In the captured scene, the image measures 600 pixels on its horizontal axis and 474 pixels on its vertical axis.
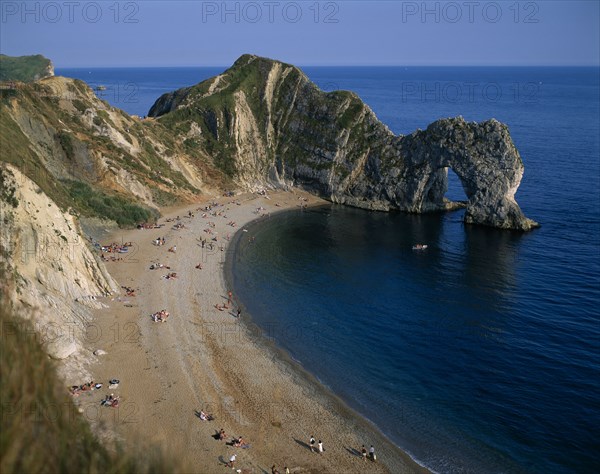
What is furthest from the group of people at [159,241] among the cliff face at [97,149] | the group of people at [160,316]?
the group of people at [160,316]

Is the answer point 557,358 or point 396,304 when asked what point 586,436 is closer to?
point 557,358

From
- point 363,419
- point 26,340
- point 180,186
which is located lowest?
point 363,419

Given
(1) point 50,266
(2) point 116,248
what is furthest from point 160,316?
(2) point 116,248

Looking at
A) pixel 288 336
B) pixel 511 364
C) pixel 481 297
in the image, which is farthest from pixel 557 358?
pixel 288 336

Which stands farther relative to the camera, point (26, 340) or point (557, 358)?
point (557, 358)

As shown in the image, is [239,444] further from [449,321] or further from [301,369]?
[449,321]

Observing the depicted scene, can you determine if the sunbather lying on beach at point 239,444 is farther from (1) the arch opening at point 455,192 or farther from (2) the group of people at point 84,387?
(1) the arch opening at point 455,192

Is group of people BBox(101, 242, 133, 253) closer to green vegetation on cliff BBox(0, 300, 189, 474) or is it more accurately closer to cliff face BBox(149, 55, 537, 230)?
cliff face BBox(149, 55, 537, 230)
